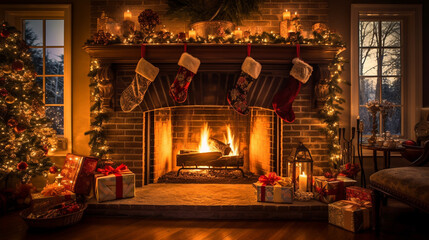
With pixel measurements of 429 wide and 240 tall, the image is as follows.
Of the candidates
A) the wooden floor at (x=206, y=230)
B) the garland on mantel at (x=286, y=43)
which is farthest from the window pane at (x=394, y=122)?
the wooden floor at (x=206, y=230)

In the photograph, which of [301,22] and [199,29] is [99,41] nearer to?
[199,29]

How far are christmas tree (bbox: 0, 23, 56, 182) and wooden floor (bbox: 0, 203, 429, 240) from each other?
0.69 meters

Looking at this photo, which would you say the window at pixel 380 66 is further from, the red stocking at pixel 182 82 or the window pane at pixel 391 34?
the red stocking at pixel 182 82

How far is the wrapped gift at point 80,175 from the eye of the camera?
2.77 m

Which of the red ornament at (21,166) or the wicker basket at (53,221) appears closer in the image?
the wicker basket at (53,221)

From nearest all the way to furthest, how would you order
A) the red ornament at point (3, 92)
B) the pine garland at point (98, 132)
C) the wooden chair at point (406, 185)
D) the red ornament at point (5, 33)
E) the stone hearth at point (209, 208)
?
the wooden chair at point (406, 185) → the stone hearth at point (209, 208) → the red ornament at point (3, 92) → the red ornament at point (5, 33) → the pine garland at point (98, 132)

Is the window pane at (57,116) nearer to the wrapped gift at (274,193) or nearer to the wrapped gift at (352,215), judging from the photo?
the wrapped gift at (274,193)

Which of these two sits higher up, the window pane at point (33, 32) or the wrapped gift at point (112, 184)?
the window pane at point (33, 32)

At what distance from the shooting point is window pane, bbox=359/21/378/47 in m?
3.60

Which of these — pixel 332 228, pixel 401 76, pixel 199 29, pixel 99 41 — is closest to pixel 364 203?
pixel 332 228

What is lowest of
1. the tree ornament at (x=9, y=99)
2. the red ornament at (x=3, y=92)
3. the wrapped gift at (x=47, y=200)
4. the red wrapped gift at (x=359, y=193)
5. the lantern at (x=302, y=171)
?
the wrapped gift at (x=47, y=200)

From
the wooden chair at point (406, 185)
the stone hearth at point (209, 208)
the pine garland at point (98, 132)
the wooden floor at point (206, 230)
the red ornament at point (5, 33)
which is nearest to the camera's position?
the wooden chair at point (406, 185)

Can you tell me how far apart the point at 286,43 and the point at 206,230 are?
2100 mm

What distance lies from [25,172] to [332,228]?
132 inches
